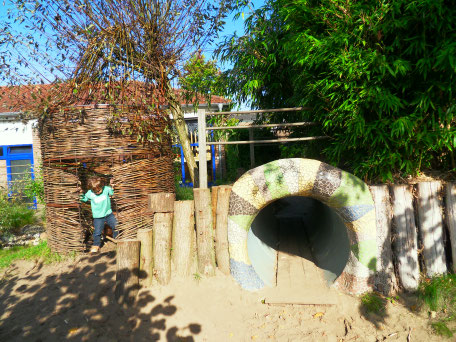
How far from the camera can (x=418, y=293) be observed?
153 inches

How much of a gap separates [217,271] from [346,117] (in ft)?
8.88

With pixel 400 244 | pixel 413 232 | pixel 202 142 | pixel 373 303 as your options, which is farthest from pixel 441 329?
pixel 202 142

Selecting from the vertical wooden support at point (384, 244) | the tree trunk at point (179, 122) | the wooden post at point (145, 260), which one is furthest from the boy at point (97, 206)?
the vertical wooden support at point (384, 244)

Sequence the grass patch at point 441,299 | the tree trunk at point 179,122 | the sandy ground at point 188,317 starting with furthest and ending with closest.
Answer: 1. the tree trunk at point 179,122
2. the sandy ground at point 188,317
3. the grass patch at point 441,299

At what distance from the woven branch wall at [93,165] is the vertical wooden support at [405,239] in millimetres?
3692

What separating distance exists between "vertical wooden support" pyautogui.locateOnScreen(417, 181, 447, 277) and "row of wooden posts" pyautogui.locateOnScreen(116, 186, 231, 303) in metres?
2.53

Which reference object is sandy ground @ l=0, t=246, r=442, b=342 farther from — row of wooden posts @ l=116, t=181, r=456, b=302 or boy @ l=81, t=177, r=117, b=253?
boy @ l=81, t=177, r=117, b=253

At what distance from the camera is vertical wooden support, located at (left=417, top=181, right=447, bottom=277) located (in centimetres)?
396

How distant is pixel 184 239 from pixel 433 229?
3.24 m

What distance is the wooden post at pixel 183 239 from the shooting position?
4.40m

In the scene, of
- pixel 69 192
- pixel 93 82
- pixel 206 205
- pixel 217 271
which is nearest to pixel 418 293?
pixel 217 271

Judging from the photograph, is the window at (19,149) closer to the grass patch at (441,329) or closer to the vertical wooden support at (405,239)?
the vertical wooden support at (405,239)

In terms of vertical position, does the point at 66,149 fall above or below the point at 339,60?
below

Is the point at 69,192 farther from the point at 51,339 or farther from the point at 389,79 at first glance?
the point at 389,79
